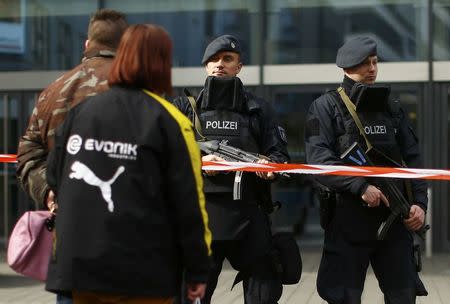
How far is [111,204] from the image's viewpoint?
9.69 ft

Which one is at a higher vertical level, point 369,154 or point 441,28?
point 441,28

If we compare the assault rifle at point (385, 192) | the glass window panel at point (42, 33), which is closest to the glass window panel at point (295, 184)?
the glass window panel at point (42, 33)

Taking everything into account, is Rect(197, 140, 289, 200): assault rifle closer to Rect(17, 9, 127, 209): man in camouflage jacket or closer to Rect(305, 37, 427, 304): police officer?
Rect(305, 37, 427, 304): police officer

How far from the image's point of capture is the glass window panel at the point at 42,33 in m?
12.1

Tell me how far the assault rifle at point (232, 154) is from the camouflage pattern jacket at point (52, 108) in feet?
4.07

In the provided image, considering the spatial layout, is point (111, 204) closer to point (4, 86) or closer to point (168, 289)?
point (168, 289)

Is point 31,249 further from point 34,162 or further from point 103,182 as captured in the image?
point 103,182

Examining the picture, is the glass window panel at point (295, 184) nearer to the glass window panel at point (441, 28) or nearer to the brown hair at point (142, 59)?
the glass window panel at point (441, 28)

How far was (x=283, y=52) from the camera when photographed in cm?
1174

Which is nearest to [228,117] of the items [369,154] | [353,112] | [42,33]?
[353,112]

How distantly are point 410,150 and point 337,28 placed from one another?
6963mm

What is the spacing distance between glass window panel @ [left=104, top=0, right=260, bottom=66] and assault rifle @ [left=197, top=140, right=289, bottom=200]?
7068 mm

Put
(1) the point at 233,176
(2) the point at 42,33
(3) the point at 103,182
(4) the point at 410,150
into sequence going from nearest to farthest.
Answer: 1. (3) the point at 103,182
2. (1) the point at 233,176
3. (4) the point at 410,150
4. (2) the point at 42,33

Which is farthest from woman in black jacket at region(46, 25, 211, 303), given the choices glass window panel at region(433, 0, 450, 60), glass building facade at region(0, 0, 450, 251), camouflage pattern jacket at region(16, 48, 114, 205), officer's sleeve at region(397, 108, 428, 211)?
glass window panel at region(433, 0, 450, 60)
